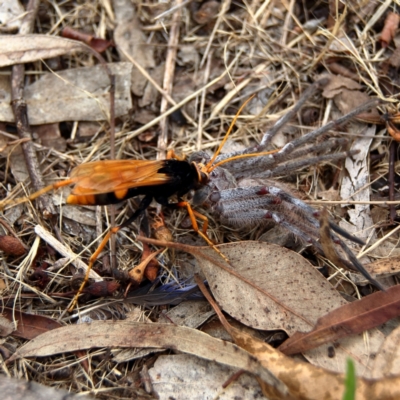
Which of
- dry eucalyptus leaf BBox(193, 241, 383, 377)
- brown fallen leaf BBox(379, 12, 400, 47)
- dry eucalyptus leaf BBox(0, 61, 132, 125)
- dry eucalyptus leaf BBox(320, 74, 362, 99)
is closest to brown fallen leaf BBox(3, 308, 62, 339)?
dry eucalyptus leaf BBox(193, 241, 383, 377)

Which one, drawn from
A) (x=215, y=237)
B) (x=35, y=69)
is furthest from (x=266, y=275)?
(x=35, y=69)

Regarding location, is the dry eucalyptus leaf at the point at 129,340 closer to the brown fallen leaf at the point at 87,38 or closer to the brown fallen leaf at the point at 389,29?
the brown fallen leaf at the point at 87,38

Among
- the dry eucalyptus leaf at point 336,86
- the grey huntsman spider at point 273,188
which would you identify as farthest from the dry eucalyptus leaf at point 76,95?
the dry eucalyptus leaf at point 336,86

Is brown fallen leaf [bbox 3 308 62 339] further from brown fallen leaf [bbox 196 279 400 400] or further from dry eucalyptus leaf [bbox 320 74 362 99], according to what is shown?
dry eucalyptus leaf [bbox 320 74 362 99]

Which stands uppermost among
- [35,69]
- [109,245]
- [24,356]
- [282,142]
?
[35,69]

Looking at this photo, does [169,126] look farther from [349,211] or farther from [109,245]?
[349,211]
